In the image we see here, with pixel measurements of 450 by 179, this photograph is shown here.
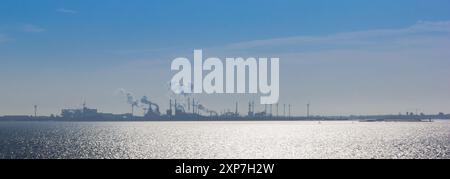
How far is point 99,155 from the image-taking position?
142m

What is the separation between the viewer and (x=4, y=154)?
140125 millimetres
